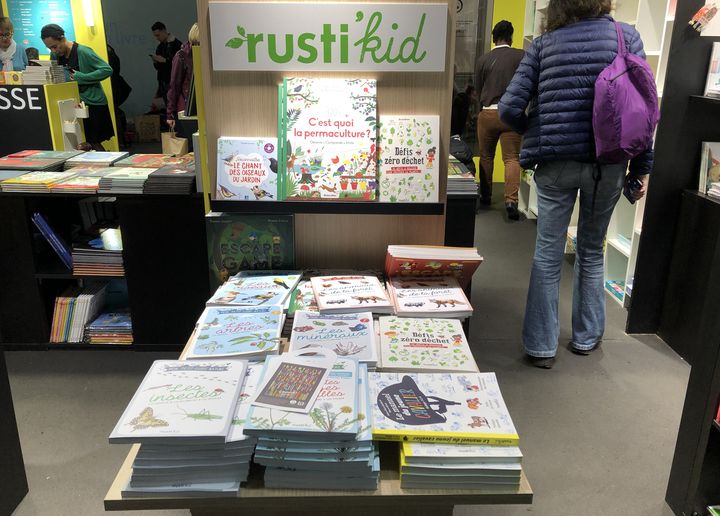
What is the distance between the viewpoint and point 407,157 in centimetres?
209

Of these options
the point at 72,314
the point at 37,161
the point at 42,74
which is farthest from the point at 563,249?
the point at 42,74

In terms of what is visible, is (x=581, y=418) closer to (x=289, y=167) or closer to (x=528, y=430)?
(x=528, y=430)

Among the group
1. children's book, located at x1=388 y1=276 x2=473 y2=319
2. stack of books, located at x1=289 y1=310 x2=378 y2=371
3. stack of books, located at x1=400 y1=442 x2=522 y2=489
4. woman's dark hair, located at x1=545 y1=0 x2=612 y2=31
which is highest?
woman's dark hair, located at x1=545 y1=0 x2=612 y2=31

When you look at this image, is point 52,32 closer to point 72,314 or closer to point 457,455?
point 72,314

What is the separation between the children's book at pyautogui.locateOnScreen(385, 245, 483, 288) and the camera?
2.11 m

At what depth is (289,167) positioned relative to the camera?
2.08m

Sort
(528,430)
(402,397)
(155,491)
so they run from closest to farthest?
1. (155,491)
2. (402,397)
3. (528,430)

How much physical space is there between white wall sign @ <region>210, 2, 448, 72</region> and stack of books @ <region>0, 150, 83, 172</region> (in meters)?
1.88

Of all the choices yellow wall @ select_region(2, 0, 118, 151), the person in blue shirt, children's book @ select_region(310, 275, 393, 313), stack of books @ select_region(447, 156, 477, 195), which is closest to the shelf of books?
children's book @ select_region(310, 275, 393, 313)

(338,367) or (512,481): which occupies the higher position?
(338,367)

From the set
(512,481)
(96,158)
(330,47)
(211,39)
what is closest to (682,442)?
(512,481)

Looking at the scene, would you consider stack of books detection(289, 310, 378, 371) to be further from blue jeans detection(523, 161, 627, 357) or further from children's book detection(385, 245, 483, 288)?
blue jeans detection(523, 161, 627, 357)

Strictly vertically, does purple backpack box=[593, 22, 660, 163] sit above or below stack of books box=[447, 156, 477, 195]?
above

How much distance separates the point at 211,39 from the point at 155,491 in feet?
4.51
